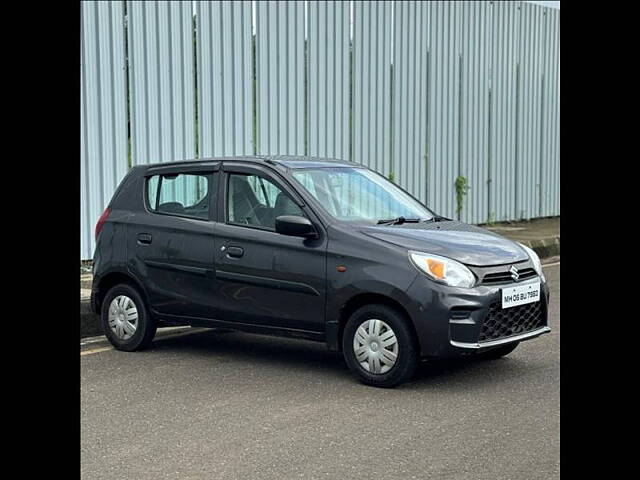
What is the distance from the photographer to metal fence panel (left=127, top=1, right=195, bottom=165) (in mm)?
12297

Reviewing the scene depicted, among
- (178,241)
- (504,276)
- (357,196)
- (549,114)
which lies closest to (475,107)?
(549,114)

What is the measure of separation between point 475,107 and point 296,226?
12.3 m

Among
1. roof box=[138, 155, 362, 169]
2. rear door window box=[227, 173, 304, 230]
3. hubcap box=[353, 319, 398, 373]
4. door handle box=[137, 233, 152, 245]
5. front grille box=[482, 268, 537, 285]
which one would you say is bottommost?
hubcap box=[353, 319, 398, 373]

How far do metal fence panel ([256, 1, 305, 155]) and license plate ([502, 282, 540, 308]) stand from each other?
7963 mm

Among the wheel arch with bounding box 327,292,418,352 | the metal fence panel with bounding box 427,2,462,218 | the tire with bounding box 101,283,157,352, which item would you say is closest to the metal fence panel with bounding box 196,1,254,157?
the metal fence panel with bounding box 427,2,462,218

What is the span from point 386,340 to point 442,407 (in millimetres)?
674

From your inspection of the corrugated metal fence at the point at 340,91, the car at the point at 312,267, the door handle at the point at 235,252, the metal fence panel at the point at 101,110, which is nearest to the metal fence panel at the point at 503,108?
the corrugated metal fence at the point at 340,91

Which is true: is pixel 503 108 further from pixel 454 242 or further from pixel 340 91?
pixel 454 242

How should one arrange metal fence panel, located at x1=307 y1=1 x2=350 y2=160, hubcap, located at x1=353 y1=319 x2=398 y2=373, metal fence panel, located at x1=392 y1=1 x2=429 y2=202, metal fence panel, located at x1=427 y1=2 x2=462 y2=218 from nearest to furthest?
1. hubcap, located at x1=353 y1=319 x2=398 y2=373
2. metal fence panel, located at x1=307 y1=1 x2=350 y2=160
3. metal fence panel, located at x1=392 y1=1 x2=429 y2=202
4. metal fence panel, located at x1=427 y1=2 x2=462 y2=218

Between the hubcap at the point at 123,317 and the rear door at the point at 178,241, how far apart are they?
0.24m

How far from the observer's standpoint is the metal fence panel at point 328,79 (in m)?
14.8

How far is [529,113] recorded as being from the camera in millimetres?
19547

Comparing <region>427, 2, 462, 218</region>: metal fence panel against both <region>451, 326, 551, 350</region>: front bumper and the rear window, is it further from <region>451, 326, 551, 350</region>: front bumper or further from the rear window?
<region>451, 326, 551, 350</region>: front bumper
